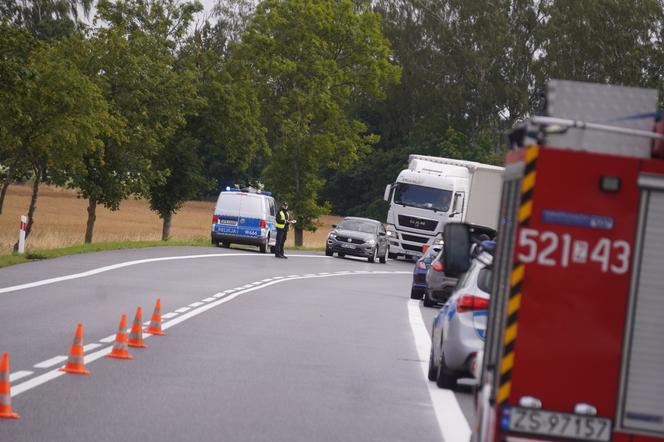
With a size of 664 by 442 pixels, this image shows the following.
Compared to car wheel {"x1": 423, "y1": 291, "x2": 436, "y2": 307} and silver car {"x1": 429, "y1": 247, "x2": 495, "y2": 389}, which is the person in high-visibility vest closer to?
car wheel {"x1": 423, "y1": 291, "x2": 436, "y2": 307}

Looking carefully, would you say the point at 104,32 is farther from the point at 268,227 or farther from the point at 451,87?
the point at 451,87

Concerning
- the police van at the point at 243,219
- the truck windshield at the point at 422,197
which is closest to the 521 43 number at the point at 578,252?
the police van at the point at 243,219

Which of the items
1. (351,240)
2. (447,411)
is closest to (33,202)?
(351,240)

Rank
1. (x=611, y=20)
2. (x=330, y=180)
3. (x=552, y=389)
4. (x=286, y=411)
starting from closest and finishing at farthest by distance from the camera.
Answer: (x=552, y=389) < (x=286, y=411) < (x=611, y=20) < (x=330, y=180)

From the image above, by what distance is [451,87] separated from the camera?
84.3 m

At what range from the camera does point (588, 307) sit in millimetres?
6805

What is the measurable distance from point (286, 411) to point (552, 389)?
473 cm

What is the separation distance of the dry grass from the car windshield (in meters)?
7.64

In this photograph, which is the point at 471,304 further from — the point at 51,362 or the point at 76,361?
the point at 51,362

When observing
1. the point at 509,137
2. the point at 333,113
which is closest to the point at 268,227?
the point at 333,113

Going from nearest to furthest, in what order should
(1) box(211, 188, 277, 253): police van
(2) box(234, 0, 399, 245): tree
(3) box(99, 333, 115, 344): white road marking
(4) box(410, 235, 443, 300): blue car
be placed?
1. (3) box(99, 333, 115, 344): white road marking
2. (4) box(410, 235, 443, 300): blue car
3. (1) box(211, 188, 277, 253): police van
4. (2) box(234, 0, 399, 245): tree

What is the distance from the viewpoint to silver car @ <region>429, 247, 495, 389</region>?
1272 cm

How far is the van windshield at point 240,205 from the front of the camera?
47375mm

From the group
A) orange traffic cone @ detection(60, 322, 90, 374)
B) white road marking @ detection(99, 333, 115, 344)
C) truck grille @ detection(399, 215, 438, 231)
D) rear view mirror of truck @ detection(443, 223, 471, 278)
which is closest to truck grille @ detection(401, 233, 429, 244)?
truck grille @ detection(399, 215, 438, 231)
